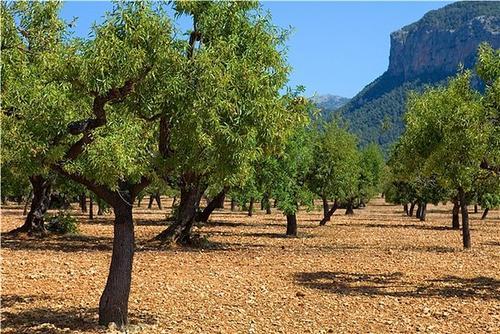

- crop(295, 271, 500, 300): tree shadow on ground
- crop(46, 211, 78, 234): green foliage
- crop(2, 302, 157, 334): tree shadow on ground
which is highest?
crop(46, 211, 78, 234): green foliage

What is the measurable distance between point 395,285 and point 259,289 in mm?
4938

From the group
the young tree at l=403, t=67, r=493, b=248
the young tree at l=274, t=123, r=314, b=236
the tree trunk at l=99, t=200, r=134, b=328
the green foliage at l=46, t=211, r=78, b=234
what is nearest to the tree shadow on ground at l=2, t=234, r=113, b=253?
the green foliage at l=46, t=211, r=78, b=234

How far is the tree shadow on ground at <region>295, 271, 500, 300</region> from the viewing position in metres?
18.2

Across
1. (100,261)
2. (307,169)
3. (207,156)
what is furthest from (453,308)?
(307,169)

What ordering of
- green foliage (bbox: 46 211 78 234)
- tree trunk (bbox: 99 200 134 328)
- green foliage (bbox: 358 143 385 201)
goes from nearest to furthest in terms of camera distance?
tree trunk (bbox: 99 200 134 328) → green foliage (bbox: 46 211 78 234) → green foliage (bbox: 358 143 385 201)

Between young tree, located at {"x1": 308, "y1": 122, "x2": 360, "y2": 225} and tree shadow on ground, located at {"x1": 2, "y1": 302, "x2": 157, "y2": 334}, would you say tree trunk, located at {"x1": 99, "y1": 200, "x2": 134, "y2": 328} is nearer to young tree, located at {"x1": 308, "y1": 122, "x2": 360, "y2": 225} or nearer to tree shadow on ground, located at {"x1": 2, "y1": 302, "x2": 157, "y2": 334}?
tree shadow on ground, located at {"x1": 2, "y1": 302, "x2": 157, "y2": 334}

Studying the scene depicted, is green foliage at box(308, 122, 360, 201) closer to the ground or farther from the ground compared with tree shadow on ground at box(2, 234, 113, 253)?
farther from the ground

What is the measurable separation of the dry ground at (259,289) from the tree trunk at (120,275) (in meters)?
0.40

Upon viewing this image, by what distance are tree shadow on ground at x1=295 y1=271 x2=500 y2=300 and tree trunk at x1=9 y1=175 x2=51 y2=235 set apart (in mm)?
17759

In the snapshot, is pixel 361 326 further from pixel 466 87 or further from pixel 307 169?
pixel 307 169

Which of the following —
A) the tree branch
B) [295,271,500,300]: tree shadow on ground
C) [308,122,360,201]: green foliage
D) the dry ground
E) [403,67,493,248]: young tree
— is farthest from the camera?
[308,122,360,201]: green foliage

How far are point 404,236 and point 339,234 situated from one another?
184 inches

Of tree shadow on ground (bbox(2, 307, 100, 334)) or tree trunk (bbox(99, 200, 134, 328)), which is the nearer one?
tree shadow on ground (bbox(2, 307, 100, 334))

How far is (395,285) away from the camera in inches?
776
